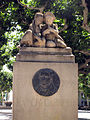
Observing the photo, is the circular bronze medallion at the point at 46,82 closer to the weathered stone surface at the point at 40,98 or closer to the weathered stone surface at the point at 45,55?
the weathered stone surface at the point at 40,98

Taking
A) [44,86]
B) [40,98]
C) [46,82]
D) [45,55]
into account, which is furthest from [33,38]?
[40,98]

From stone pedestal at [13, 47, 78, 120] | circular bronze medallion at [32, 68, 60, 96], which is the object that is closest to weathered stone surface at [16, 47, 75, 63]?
stone pedestal at [13, 47, 78, 120]

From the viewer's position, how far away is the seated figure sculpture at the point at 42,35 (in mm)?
9812

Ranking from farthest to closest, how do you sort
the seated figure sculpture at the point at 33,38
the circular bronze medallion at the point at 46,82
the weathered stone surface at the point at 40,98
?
the seated figure sculpture at the point at 33,38, the circular bronze medallion at the point at 46,82, the weathered stone surface at the point at 40,98

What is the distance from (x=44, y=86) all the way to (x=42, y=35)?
85.8 inches

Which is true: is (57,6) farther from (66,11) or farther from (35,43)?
(35,43)

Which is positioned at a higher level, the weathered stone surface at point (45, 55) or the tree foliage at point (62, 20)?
the tree foliage at point (62, 20)

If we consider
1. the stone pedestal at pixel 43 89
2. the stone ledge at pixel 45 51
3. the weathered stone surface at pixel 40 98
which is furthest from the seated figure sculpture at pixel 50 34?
the weathered stone surface at pixel 40 98

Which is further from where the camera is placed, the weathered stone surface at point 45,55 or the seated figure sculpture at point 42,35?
the seated figure sculpture at point 42,35

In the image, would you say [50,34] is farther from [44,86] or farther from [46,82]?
[44,86]

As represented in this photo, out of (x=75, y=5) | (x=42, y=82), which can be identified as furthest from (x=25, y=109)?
(x=75, y=5)

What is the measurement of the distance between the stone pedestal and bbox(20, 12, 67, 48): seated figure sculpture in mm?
609

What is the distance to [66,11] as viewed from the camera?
59.6 ft

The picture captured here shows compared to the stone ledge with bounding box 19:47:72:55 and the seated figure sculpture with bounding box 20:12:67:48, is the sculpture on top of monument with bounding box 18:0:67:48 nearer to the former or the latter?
the seated figure sculpture with bounding box 20:12:67:48
